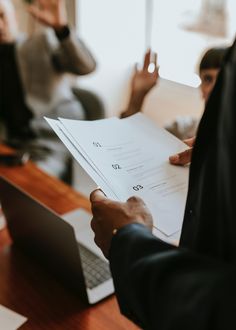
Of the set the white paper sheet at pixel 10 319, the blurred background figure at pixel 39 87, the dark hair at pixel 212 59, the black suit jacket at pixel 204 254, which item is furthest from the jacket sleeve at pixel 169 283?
the blurred background figure at pixel 39 87

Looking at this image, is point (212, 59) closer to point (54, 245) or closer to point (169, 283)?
point (54, 245)

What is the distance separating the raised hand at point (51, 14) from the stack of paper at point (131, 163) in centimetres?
131

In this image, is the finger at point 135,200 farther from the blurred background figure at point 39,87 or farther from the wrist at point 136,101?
the blurred background figure at point 39,87

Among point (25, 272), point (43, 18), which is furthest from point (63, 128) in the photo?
point (43, 18)

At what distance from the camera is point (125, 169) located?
2.34 feet

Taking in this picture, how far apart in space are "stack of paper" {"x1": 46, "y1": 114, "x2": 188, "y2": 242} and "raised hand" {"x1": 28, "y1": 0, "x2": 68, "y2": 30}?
1307 millimetres

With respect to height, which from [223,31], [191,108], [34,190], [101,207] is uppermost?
[101,207]

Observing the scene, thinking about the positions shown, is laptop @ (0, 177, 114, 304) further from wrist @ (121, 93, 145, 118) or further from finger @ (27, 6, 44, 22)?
finger @ (27, 6, 44, 22)

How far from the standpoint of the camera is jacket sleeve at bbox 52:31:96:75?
2013 millimetres

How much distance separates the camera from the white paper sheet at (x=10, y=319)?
826 millimetres

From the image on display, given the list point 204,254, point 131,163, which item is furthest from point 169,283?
point 131,163

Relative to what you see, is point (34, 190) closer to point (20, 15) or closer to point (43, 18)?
point (43, 18)

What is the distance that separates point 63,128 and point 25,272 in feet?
1.43

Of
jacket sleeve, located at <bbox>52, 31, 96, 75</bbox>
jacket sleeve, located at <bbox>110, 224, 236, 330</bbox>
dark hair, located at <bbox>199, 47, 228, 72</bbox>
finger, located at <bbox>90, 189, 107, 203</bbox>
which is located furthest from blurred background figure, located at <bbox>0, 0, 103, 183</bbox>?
jacket sleeve, located at <bbox>110, 224, 236, 330</bbox>
